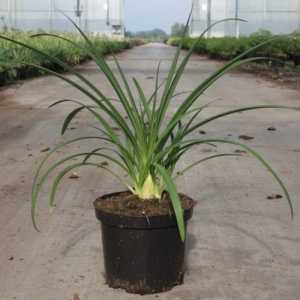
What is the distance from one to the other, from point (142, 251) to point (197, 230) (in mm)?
1404

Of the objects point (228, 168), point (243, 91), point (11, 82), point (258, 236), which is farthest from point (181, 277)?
point (11, 82)

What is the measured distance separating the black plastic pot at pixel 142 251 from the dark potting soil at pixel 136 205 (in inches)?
1.5

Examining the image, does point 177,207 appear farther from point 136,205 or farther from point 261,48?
point 261,48

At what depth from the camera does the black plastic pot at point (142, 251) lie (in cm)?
350

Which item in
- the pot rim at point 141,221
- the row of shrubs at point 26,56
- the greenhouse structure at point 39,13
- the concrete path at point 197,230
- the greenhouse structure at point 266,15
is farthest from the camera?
the greenhouse structure at point 39,13

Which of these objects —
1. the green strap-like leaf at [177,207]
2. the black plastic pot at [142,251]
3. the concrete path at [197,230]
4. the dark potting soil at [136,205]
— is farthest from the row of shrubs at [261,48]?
the green strap-like leaf at [177,207]

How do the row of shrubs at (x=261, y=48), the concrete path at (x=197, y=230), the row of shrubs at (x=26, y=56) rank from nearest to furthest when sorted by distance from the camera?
the concrete path at (x=197, y=230)
the row of shrubs at (x=26, y=56)
the row of shrubs at (x=261, y=48)

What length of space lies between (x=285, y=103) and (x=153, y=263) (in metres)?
9.36

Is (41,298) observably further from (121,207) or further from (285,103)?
(285,103)

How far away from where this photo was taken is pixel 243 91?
14945 millimetres

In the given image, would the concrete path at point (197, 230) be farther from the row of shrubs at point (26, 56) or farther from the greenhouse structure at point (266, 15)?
the greenhouse structure at point (266, 15)

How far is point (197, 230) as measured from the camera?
16.0ft

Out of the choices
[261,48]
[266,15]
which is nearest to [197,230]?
[261,48]

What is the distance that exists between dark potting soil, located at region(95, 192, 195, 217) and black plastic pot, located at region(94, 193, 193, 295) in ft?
0.13
